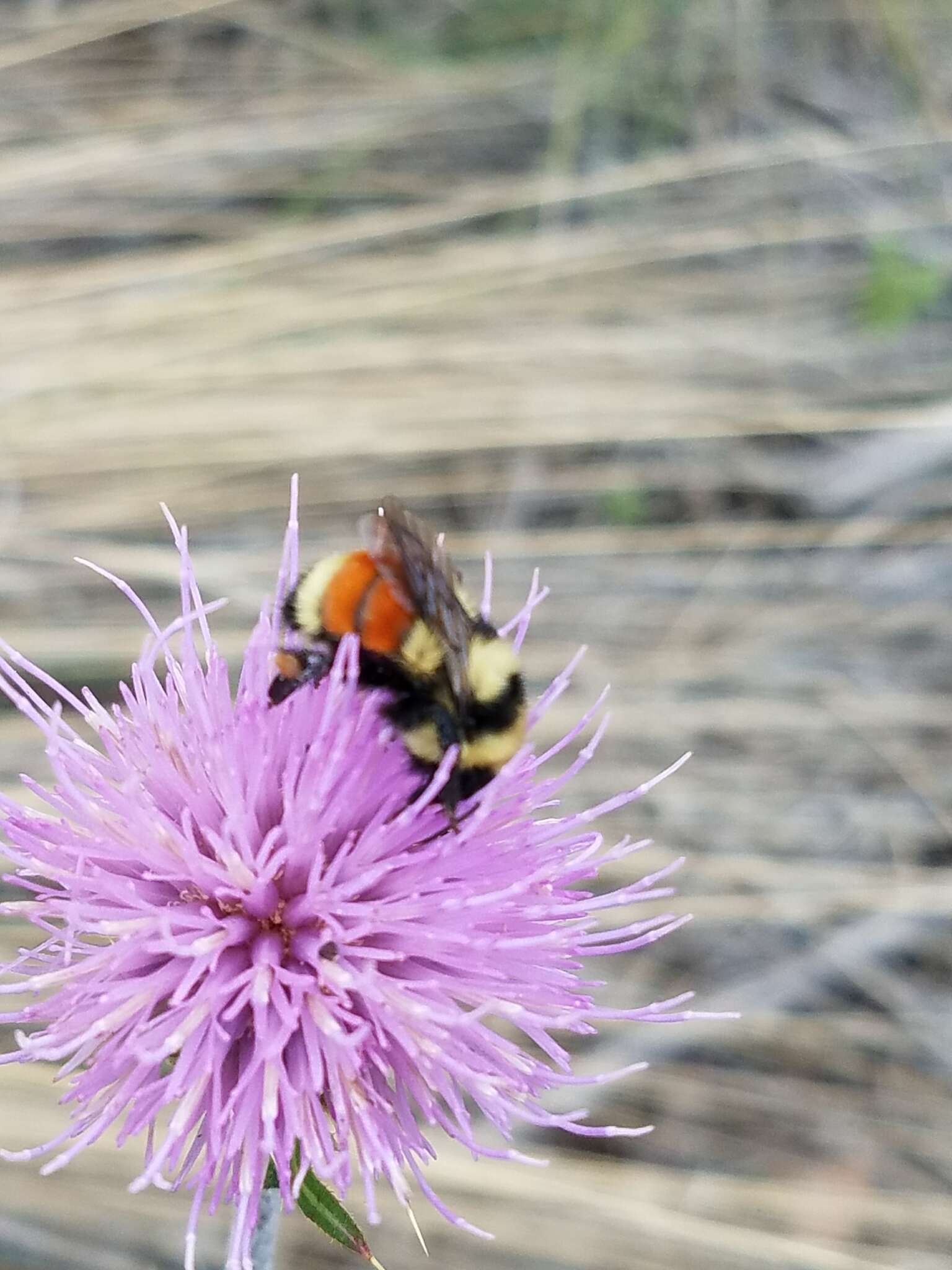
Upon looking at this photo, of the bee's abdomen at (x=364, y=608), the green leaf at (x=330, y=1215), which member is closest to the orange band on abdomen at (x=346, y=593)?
the bee's abdomen at (x=364, y=608)

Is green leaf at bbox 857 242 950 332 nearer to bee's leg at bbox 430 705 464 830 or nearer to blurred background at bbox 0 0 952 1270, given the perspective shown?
blurred background at bbox 0 0 952 1270

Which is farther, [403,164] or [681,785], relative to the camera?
[403,164]

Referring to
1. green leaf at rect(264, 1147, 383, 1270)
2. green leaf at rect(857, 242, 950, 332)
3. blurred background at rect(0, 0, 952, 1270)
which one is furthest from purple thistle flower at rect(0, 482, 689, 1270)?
green leaf at rect(857, 242, 950, 332)

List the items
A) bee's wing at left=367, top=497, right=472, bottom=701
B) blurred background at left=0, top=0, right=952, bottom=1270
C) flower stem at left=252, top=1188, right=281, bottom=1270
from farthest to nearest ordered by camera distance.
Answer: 1. blurred background at left=0, top=0, right=952, bottom=1270
2. flower stem at left=252, top=1188, right=281, bottom=1270
3. bee's wing at left=367, top=497, right=472, bottom=701

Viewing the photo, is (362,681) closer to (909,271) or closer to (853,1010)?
(853,1010)

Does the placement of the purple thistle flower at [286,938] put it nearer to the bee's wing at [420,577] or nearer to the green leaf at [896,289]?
the bee's wing at [420,577]

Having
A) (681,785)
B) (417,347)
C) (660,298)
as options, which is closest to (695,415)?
(660,298)

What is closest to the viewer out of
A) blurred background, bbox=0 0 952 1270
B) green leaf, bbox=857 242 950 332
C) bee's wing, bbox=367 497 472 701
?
bee's wing, bbox=367 497 472 701
